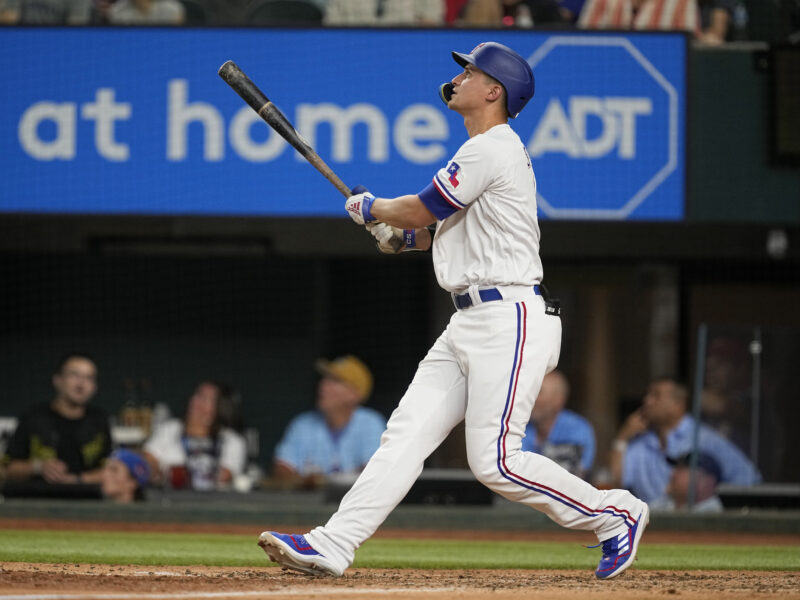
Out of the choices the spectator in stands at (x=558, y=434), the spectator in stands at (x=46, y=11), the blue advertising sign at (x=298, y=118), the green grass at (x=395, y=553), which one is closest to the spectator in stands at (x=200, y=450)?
the green grass at (x=395, y=553)

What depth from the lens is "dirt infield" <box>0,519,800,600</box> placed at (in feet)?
13.5

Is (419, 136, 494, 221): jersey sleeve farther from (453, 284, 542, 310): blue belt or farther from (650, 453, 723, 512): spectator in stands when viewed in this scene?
(650, 453, 723, 512): spectator in stands

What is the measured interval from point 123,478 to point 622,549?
5.09 meters

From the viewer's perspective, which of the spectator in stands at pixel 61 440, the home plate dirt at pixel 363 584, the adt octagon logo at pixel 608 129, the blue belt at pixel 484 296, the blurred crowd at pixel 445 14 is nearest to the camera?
the home plate dirt at pixel 363 584

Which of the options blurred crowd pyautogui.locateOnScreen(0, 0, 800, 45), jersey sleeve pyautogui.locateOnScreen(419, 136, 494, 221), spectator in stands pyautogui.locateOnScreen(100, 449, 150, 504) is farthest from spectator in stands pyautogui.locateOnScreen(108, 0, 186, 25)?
jersey sleeve pyautogui.locateOnScreen(419, 136, 494, 221)

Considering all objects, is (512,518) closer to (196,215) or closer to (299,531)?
(299,531)

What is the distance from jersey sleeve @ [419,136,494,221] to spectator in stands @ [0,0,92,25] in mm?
6417

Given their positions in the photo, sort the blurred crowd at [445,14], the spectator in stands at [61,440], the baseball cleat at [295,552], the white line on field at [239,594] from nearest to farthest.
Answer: the white line on field at [239,594], the baseball cleat at [295,552], the spectator in stands at [61,440], the blurred crowd at [445,14]

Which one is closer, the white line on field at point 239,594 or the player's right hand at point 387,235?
the white line on field at point 239,594

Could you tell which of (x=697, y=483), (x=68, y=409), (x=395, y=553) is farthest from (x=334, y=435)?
(x=395, y=553)

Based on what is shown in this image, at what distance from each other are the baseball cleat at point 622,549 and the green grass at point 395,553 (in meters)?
1.16

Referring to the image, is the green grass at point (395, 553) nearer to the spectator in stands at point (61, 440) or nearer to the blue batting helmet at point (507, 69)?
the spectator in stands at point (61, 440)

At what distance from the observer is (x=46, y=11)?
10320 mm

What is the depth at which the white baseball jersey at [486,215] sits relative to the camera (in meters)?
4.54
